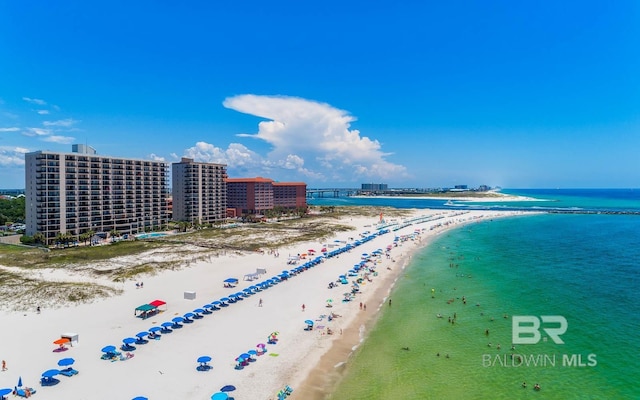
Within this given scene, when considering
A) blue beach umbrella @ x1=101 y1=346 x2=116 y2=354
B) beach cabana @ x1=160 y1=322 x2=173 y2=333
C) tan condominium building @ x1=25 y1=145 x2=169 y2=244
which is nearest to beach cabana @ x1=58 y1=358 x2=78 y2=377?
blue beach umbrella @ x1=101 y1=346 x2=116 y2=354

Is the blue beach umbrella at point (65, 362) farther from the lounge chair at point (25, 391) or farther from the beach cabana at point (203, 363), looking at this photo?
the beach cabana at point (203, 363)

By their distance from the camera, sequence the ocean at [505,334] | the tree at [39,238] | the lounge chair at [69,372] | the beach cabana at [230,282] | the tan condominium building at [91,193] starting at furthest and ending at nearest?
the tan condominium building at [91,193] → the tree at [39,238] → the beach cabana at [230,282] → the ocean at [505,334] → the lounge chair at [69,372]

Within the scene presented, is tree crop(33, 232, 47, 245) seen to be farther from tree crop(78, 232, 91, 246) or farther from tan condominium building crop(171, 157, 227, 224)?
tan condominium building crop(171, 157, 227, 224)

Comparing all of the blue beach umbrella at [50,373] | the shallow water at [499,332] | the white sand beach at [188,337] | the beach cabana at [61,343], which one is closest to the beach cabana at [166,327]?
the white sand beach at [188,337]

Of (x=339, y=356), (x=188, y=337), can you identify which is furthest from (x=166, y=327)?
(x=339, y=356)

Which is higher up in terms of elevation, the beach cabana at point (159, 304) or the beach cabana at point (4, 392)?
the beach cabana at point (159, 304)

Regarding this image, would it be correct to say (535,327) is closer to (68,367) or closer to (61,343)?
(68,367)
